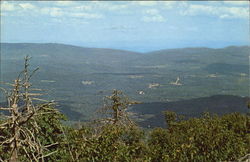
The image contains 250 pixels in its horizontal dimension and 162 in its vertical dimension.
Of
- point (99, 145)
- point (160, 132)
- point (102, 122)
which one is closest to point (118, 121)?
point (102, 122)

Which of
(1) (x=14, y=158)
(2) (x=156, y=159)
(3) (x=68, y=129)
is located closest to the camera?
(1) (x=14, y=158)

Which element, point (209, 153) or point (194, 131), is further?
point (194, 131)

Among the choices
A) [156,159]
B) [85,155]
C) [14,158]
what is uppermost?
[14,158]

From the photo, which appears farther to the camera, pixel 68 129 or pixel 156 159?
pixel 156 159

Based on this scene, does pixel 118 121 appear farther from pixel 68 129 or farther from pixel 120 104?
pixel 68 129

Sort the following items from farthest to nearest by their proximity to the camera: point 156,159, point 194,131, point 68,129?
point 194,131
point 156,159
point 68,129

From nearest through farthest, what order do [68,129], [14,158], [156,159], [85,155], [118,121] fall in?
1. [14,158]
2. [85,155]
3. [68,129]
4. [156,159]
5. [118,121]

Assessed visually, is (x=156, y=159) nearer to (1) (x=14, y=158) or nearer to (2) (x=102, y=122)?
(2) (x=102, y=122)

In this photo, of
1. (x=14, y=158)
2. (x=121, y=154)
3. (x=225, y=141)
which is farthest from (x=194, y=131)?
(x=14, y=158)

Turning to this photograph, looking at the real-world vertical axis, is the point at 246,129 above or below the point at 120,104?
below
